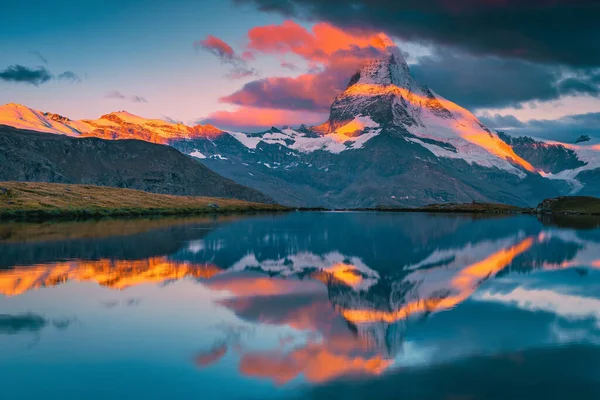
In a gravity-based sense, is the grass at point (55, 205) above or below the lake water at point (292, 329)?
above

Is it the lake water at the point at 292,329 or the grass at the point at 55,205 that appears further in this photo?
the grass at the point at 55,205

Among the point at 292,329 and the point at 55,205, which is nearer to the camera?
the point at 292,329

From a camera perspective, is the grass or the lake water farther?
the grass

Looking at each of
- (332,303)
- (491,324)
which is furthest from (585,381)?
(332,303)

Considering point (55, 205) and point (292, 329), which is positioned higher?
point (55, 205)

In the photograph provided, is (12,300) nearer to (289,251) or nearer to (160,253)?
(160,253)

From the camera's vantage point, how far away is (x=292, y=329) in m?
31.0

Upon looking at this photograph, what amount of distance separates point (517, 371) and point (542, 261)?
47.1 metres

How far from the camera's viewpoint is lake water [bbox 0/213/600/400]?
22.3 meters

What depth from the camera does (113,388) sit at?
21766 millimetres

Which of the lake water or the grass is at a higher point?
the grass

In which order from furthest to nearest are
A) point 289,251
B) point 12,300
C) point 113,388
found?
point 289,251
point 12,300
point 113,388

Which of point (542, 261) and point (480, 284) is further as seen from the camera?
point (542, 261)

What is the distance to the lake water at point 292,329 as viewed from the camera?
22.3 metres
